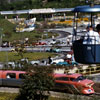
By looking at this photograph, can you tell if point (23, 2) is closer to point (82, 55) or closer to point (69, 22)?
point (69, 22)

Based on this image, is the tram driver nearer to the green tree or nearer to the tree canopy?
the green tree

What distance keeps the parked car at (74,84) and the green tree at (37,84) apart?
0.88 m

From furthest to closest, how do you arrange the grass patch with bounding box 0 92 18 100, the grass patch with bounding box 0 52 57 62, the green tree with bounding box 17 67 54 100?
the grass patch with bounding box 0 52 57 62, the grass patch with bounding box 0 92 18 100, the green tree with bounding box 17 67 54 100

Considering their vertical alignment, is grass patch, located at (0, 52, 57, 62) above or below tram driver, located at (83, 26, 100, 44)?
below

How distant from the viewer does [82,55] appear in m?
Answer: 6.15

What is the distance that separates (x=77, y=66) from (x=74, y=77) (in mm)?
4235

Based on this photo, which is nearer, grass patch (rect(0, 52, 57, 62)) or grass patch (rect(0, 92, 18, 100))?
grass patch (rect(0, 92, 18, 100))

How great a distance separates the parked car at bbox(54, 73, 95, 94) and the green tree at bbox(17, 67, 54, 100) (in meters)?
0.88

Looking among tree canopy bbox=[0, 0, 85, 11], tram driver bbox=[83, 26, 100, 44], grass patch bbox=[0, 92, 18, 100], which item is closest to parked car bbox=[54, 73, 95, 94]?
grass patch bbox=[0, 92, 18, 100]

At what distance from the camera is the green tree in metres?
12.5

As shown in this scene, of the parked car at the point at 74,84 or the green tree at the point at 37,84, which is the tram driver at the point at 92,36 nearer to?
the green tree at the point at 37,84

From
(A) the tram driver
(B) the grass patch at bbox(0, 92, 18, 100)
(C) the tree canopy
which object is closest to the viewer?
(A) the tram driver

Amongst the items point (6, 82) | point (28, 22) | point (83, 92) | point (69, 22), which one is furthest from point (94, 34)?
point (69, 22)

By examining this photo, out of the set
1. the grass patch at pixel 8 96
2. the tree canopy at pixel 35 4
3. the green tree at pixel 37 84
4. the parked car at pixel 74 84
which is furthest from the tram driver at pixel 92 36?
the tree canopy at pixel 35 4
